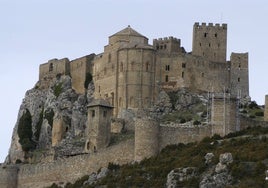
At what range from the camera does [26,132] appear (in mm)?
96625

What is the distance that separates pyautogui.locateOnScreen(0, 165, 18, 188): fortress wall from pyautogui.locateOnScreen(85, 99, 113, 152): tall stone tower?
216 inches

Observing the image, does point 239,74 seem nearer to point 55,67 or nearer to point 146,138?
point 55,67

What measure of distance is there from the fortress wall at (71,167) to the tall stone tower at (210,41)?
1702 centimetres

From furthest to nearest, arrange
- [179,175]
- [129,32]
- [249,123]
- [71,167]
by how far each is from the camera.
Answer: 1. [129,32]
2. [71,167]
3. [249,123]
4. [179,175]

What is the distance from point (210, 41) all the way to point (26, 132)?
14.8 metres

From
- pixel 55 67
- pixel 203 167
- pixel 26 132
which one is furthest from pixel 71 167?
pixel 55 67

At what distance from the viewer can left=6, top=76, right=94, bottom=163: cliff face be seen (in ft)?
305

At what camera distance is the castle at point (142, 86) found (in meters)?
76.1

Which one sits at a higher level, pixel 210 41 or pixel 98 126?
pixel 210 41

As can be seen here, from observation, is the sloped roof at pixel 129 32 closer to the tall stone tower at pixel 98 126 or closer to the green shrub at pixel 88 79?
the green shrub at pixel 88 79

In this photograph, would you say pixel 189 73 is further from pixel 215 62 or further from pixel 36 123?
pixel 36 123

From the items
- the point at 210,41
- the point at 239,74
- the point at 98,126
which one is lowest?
the point at 98,126

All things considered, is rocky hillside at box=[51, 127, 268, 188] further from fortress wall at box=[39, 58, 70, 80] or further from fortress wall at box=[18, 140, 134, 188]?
fortress wall at box=[39, 58, 70, 80]

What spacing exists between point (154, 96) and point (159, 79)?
153 cm
